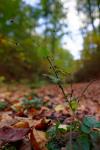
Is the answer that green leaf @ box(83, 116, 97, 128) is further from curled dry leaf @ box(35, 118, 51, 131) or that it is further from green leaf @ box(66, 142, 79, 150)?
curled dry leaf @ box(35, 118, 51, 131)

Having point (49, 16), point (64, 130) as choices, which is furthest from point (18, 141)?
point (49, 16)

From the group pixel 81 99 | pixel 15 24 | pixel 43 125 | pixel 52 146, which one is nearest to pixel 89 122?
pixel 52 146

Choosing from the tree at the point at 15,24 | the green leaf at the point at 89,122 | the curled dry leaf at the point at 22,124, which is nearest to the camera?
the green leaf at the point at 89,122

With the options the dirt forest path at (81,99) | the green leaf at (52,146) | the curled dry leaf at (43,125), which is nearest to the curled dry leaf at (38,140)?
the green leaf at (52,146)

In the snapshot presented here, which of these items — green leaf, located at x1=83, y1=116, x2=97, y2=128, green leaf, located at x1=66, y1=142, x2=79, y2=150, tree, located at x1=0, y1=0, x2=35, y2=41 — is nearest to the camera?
green leaf, located at x1=66, y1=142, x2=79, y2=150

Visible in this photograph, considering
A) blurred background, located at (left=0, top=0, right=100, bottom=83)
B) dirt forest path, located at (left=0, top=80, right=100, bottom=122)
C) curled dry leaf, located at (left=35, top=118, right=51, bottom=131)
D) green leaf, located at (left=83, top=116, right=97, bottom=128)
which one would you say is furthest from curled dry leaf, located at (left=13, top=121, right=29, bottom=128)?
blurred background, located at (left=0, top=0, right=100, bottom=83)

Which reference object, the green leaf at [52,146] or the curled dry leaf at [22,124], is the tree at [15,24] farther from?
the green leaf at [52,146]

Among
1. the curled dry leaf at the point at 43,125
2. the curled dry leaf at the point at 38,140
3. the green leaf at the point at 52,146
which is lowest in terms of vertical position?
the green leaf at the point at 52,146

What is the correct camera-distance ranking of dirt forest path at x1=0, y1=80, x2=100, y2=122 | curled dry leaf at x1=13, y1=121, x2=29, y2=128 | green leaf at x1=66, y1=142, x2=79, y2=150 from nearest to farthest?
1. green leaf at x1=66, y1=142, x2=79, y2=150
2. curled dry leaf at x1=13, y1=121, x2=29, y2=128
3. dirt forest path at x1=0, y1=80, x2=100, y2=122

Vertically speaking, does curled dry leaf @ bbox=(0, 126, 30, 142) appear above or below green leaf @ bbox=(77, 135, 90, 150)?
above

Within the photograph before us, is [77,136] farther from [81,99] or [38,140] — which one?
[81,99]

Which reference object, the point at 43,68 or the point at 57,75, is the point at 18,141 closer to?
the point at 57,75
